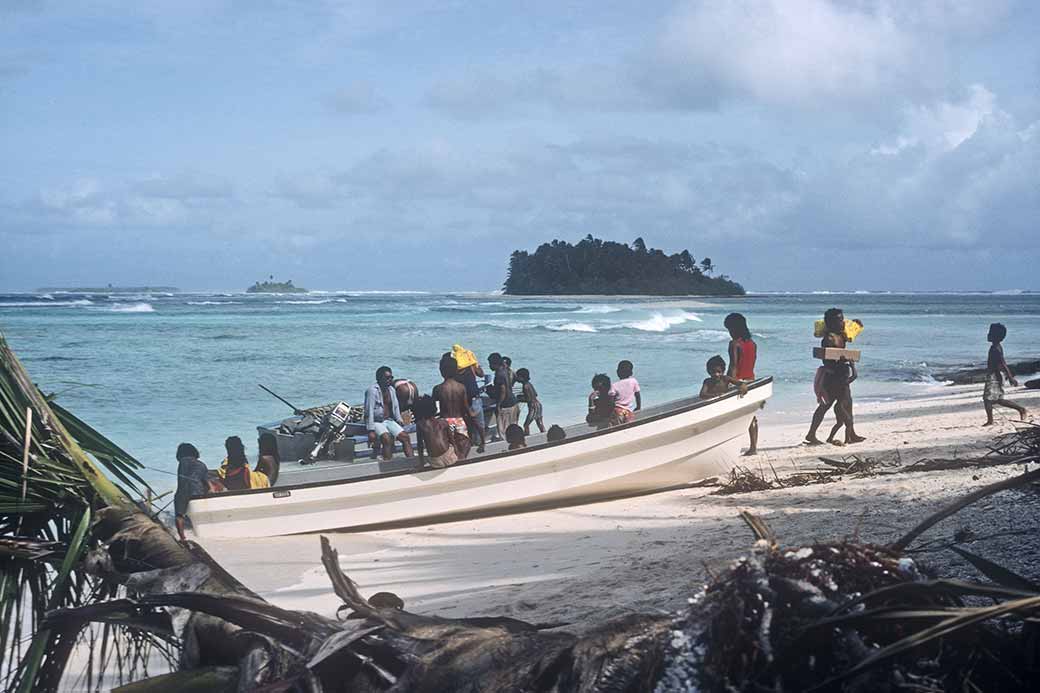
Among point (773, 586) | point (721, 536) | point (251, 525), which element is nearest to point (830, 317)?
point (721, 536)

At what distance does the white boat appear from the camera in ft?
28.6

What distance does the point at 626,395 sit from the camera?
10.6 meters

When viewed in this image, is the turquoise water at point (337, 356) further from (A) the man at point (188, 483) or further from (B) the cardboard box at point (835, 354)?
(B) the cardboard box at point (835, 354)

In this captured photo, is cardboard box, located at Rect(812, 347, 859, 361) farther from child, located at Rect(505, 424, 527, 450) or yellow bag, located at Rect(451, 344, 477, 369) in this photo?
yellow bag, located at Rect(451, 344, 477, 369)

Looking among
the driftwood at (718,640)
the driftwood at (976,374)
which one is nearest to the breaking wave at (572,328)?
the driftwood at (976,374)

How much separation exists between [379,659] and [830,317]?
10.4 m

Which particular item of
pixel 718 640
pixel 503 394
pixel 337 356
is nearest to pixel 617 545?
pixel 503 394

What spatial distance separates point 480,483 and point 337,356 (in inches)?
1153

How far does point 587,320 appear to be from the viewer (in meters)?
57.8

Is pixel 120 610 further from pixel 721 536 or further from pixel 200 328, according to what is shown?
pixel 200 328

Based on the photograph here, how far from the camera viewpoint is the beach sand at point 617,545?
462cm

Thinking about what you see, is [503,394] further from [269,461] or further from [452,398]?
[269,461]

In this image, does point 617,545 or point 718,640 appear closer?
point 718,640

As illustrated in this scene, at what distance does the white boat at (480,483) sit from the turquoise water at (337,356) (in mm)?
3195
